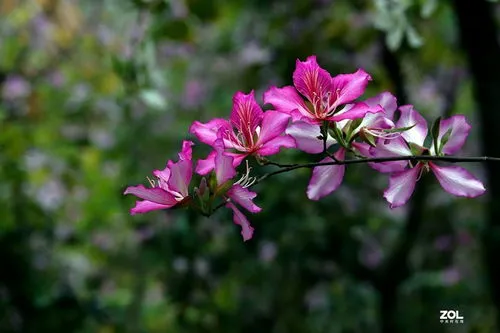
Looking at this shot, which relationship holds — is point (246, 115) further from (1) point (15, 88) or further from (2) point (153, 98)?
(1) point (15, 88)

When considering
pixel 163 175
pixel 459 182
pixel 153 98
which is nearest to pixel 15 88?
pixel 153 98

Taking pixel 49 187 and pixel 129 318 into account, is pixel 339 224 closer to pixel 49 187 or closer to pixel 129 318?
pixel 129 318

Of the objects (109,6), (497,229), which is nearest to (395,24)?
(497,229)

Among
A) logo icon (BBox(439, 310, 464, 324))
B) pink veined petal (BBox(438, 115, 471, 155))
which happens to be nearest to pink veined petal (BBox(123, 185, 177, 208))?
pink veined petal (BBox(438, 115, 471, 155))

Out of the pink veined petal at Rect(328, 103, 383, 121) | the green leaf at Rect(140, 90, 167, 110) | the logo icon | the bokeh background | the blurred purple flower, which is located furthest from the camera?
the blurred purple flower

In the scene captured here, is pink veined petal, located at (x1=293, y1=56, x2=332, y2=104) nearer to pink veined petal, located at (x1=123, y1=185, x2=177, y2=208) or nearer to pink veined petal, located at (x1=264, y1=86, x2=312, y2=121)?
pink veined petal, located at (x1=264, y1=86, x2=312, y2=121)

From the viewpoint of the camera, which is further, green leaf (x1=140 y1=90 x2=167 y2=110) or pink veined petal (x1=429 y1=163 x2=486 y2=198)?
green leaf (x1=140 y1=90 x2=167 y2=110)
